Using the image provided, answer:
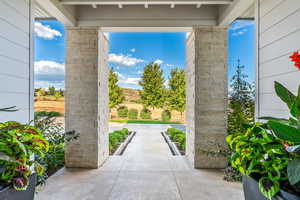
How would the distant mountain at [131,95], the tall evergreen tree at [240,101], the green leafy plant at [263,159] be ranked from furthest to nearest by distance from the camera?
the distant mountain at [131,95]
the tall evergreen tree at [240,101]
the green leafy plant at [263,159]

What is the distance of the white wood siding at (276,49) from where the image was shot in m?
1.67

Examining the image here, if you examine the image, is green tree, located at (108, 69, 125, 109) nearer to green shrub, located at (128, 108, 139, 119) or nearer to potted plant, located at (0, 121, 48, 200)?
green shrub, located at (128, 108, 139, 119)

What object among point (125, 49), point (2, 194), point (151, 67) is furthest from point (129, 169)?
point (151, 67)

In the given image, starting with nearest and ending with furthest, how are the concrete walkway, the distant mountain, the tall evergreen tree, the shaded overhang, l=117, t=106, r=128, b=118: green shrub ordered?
the concrete walkway → the tall evergreen tree → the shaded overhang → l=117, t=106, r=128, b=118: green shrub → the distant mountain

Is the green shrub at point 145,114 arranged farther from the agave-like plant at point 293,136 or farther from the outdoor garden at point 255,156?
the agave-like plant at point 293,136

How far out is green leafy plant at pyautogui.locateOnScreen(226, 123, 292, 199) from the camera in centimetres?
93

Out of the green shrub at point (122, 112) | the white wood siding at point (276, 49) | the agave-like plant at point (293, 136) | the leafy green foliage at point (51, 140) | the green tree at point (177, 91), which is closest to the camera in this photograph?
the agave-like plant at point (293, 136)

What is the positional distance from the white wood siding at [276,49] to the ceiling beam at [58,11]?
2.76 meters

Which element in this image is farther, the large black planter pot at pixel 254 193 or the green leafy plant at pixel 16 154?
the green leafy plant at pixel 16 154

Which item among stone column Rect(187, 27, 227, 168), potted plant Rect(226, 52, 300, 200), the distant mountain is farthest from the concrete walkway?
the distant mountain

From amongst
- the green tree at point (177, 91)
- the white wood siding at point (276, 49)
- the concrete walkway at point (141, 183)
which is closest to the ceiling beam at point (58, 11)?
the concrete walkway at point (141, 183)

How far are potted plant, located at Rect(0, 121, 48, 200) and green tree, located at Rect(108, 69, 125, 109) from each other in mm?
10038

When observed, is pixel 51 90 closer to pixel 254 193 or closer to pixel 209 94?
pixel 209 94

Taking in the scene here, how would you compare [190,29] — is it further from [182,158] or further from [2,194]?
[2,194]
